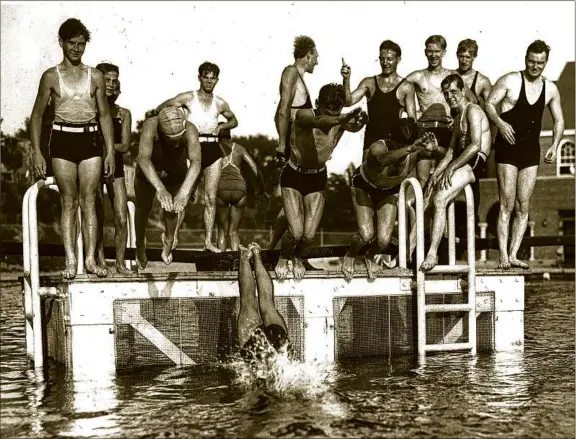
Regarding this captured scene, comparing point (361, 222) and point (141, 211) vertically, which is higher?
point (141, 211)

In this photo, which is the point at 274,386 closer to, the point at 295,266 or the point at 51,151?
the point at 295,266

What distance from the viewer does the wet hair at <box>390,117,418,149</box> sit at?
10281mm

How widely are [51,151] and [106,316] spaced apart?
169 cm

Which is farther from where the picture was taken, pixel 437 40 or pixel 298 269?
pixel 437 40

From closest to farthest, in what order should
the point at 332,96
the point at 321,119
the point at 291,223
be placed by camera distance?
1. the point at 321,119
2. the point at 332,96
3. the point at 291,223

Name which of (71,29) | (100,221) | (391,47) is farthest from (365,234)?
(71,29)

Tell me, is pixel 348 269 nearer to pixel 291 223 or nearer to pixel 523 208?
pixel 291 223

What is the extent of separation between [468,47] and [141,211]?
170 inches

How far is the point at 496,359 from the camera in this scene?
33.2 ft

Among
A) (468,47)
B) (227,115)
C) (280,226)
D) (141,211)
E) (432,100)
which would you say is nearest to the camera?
(141,211)

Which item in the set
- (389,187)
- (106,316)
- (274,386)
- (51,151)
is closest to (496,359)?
(389,187)

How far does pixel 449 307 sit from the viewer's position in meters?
10.2

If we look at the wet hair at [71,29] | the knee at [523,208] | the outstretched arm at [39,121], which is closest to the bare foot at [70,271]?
the outstretched arm at [39,121]

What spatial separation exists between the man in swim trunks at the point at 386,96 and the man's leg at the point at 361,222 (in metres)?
0.73
